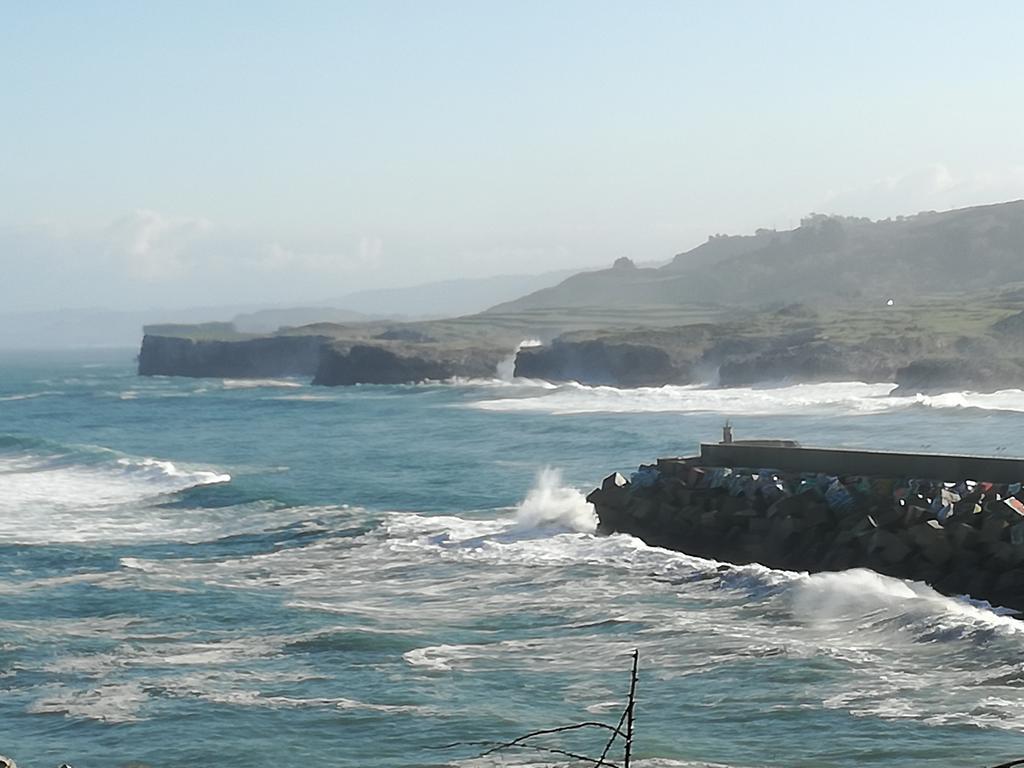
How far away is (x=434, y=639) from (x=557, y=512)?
10320 millimetres

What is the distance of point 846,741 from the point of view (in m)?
14.0

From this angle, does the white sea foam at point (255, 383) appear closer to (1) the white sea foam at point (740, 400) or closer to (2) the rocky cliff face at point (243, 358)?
(2) the rocky cliff face at point (243, 358)

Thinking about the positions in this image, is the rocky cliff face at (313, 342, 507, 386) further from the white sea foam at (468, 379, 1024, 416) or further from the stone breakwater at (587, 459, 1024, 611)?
the stone breakwater at (587, 459, 1024, 611)

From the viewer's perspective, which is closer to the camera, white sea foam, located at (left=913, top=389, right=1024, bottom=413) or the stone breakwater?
the stone breakwater

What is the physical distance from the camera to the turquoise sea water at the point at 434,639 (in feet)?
48.1

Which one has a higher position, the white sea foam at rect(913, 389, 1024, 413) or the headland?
the white sea foam at rect(913, 389, 1024, 413)

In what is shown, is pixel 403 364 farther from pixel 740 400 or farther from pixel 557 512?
pixel 557 512

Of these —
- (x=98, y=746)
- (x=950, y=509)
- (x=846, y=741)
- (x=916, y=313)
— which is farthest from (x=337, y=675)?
(x=916, y=313)

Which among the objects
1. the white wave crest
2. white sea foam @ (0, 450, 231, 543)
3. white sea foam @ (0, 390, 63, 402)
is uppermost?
the white wave crest

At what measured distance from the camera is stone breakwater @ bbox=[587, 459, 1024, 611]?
2023 cm

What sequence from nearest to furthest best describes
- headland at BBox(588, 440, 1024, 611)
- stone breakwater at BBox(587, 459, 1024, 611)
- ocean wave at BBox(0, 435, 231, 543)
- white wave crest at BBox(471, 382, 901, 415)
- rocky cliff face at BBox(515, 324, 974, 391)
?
stone breakwater at BBox(587, 459, 1024, 611) < headland at BBox(588, 440, 1024, 611) < ocean wave at BBox(0, 435, 231, 543) < white wave crest at BBox(471, 382, 901, 415) < rocky cliff face at BBox(515, 324, 974, 391)

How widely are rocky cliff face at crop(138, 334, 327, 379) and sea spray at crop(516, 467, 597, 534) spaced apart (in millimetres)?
114122

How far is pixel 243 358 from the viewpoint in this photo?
146 meters

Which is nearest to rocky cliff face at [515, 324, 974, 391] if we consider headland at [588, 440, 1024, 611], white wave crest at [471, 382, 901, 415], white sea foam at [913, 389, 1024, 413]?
white wave crest at [471, 382, 901, 415]
